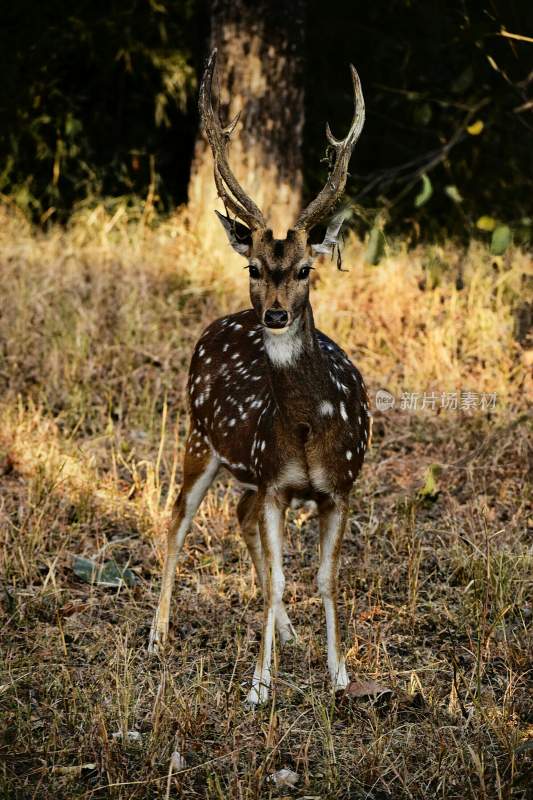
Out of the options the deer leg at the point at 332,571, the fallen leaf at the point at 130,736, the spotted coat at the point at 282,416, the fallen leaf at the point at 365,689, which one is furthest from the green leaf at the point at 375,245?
the fallen leaf at the point at 130,736

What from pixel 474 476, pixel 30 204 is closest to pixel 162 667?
pixel 474 476

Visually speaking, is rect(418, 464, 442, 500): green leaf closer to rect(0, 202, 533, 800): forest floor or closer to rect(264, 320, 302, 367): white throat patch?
rect(0, 202, 533, 800): forest floor

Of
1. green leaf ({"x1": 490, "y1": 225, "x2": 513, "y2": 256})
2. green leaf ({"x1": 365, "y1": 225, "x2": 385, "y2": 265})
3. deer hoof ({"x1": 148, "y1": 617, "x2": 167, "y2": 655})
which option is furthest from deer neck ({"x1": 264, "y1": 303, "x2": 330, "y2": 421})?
green leaf ({"x1": 365, "y1": 225, "x2": 385, "y2": 265})

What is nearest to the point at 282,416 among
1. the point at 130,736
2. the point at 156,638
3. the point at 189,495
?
the point at 189,495

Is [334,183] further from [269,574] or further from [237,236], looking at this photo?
[269,574]

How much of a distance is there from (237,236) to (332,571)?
1.43 m

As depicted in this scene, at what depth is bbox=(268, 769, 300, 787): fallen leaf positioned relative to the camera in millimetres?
3957

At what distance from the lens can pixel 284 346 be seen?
4.68 metres

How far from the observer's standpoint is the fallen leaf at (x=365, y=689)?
15.1ft

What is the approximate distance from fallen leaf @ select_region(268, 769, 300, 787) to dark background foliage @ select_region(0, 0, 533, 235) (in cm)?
769

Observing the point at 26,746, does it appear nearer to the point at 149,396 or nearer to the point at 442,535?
the point at 442,535

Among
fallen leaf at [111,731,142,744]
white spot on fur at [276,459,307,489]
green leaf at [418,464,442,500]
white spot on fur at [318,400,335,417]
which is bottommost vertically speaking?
fallen leaf at [111,731,142,744]

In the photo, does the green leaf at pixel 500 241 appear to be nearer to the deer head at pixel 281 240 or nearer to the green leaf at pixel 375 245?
the green leaf at pixel 375 245

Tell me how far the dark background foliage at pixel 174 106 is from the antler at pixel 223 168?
6302 millimetres
